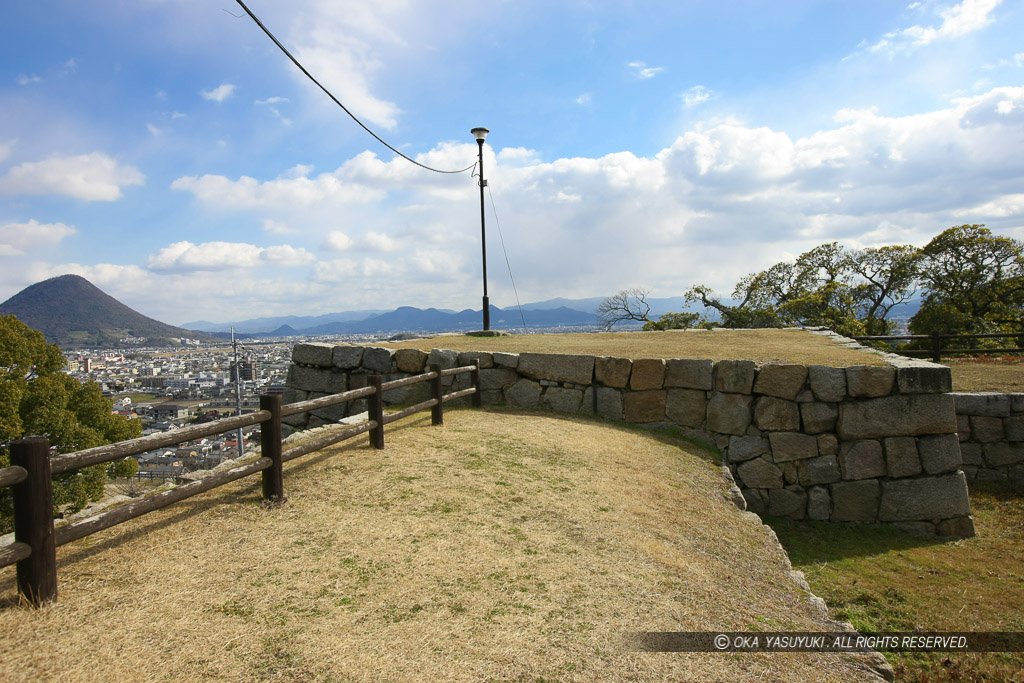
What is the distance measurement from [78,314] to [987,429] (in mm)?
74671

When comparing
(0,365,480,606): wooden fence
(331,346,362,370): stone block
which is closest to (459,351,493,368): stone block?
(331,346,362,370): stone block

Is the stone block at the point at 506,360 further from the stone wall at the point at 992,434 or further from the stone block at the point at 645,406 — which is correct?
the stone wall at the point at 992,434

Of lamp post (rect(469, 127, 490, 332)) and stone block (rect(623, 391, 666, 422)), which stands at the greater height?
lamp post (rect(469, 127, 490, 332))

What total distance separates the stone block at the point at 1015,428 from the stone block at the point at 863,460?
3996 millimetres

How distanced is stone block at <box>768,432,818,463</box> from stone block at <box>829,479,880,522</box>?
24.1 inches

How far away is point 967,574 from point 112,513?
28.2ft

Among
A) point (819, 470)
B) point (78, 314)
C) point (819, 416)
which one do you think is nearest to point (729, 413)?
point (819, 416)

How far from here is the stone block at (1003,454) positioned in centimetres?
922

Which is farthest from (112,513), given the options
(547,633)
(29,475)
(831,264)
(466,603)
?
(831,264)

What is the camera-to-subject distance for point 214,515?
427cm

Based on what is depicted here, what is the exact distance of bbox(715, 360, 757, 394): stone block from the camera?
7957 mm

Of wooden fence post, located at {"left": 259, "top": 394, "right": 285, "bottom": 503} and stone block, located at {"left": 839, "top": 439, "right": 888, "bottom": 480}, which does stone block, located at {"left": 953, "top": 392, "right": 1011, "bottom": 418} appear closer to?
stone block, located at {"left": 839, "top": 439, "right": 888, "bottom": 480}

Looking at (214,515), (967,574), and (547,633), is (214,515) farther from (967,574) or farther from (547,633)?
(967,574)

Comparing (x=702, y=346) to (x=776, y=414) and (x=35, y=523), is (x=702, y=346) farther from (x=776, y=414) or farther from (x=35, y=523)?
(x=35, y=523)
